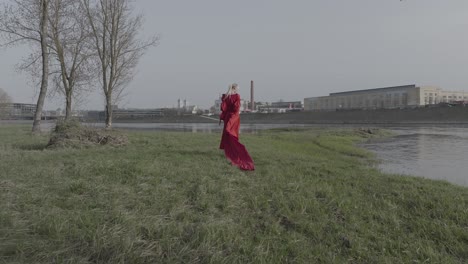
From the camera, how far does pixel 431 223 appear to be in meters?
5.26

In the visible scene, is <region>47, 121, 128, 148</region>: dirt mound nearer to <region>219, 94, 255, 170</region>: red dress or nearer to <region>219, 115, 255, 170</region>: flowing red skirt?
<region>219, 94, 255, 170</region>: red dress

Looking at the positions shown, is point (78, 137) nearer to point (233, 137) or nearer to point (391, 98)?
point (233, 137)

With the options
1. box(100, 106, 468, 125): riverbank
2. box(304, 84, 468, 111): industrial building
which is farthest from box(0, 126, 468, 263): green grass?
box(304, 84, 468, 111): industrial building

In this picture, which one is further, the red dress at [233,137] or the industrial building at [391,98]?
the industrial building at [391,98]

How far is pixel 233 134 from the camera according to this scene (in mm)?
9492

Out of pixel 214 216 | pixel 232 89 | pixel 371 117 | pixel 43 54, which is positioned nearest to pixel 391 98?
pixel 371 117

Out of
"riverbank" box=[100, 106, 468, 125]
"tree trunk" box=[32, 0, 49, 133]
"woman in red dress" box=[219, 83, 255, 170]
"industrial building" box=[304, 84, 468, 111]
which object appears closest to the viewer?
"woman in red dress" box=[219, 83, 255, 170]

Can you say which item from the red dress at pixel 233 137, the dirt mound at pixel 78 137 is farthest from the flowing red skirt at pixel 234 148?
the dirt mound at pixel 78 137

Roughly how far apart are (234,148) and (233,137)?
1.20ft

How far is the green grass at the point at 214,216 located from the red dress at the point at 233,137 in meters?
0.85

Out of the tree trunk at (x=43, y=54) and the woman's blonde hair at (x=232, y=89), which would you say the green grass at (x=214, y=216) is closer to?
the woman's blonde hair at (x=232, y=89)

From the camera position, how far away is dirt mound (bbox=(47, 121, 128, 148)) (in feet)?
36.9

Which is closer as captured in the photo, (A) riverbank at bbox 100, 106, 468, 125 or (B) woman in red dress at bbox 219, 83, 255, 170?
(B) woman in red dress at bbox 219, 83, 255, 170

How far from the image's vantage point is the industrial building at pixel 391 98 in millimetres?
124562
